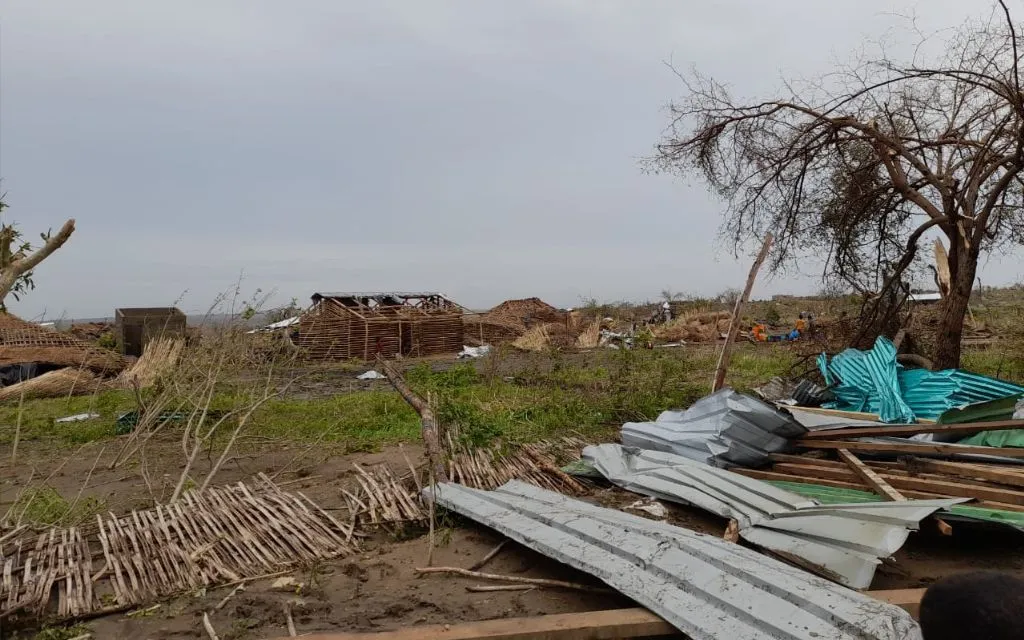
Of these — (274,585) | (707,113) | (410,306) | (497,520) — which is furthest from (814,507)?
(410,306)

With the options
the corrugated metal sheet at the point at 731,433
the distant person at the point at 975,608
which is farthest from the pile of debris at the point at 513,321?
the distant person at the point at 975,608

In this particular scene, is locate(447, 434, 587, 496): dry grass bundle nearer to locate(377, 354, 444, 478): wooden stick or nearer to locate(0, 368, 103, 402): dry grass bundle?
locate(377, 354, 444, 478): wooden stick

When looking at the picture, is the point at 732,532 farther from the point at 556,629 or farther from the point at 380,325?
the point at 380,325

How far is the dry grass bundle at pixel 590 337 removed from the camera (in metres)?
22.6

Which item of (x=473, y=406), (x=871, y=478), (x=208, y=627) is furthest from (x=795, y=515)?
(x=473, y=406)

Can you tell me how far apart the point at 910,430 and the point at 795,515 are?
2.41 m

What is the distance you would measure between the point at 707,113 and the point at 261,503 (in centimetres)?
731

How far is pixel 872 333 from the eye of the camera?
994 cm

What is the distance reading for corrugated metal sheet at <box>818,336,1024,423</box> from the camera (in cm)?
716

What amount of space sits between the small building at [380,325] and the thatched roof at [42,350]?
16.7 ft

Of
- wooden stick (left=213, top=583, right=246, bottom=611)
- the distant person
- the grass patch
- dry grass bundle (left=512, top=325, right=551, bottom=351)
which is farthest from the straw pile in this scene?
the distant person

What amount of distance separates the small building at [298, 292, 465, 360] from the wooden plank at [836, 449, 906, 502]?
15395mm

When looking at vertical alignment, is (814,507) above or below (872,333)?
below

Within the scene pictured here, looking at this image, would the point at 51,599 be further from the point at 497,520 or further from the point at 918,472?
the point at 918,472
